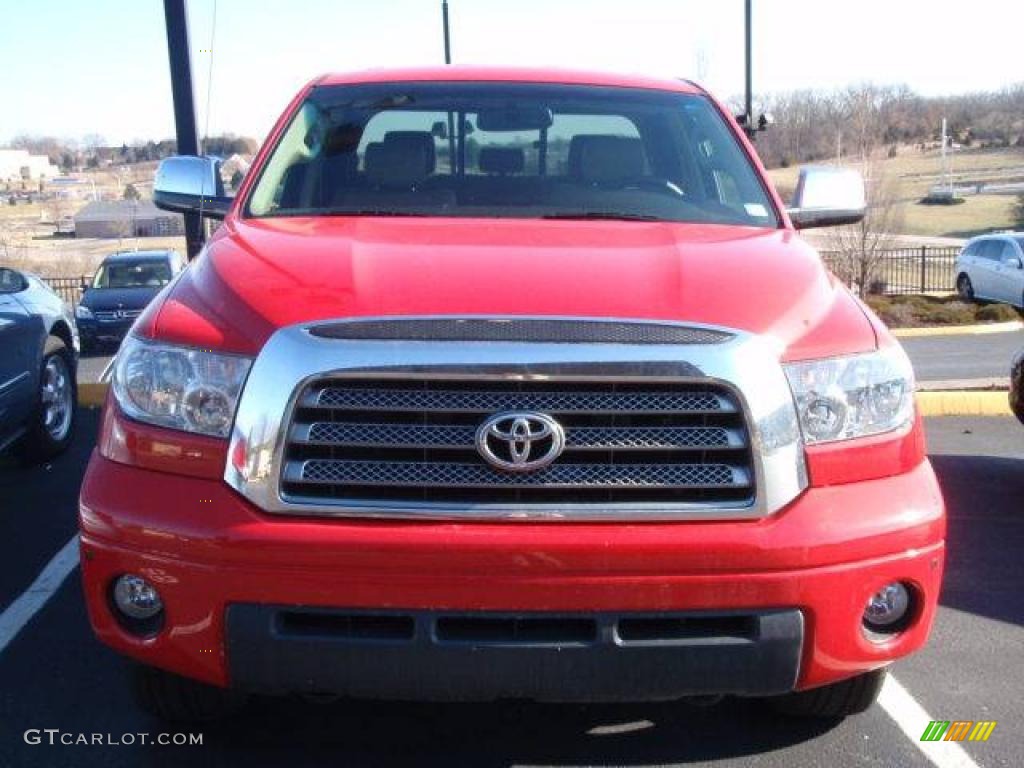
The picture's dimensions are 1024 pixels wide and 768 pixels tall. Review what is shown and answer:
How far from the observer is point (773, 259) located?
134 inches

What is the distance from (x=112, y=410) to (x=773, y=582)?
5.56ft

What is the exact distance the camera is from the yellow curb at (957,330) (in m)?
21.0

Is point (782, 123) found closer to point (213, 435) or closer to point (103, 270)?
point (103, 270)

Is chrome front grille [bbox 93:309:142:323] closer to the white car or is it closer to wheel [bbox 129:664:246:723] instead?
wheel [bbox 129:664:246:723]

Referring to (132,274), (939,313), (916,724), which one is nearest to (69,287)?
(132,274)

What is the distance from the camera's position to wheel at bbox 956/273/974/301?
26.4m

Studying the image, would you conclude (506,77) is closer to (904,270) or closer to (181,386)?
(181,386)

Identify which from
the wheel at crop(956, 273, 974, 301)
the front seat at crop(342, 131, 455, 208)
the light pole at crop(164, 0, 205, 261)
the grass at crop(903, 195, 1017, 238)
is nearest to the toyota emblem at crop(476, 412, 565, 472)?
the front seat at crop(342, 131, 455, 208)

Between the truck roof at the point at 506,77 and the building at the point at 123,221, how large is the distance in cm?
1703

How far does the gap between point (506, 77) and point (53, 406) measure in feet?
12.5

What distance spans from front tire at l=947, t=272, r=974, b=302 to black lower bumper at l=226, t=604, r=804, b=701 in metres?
25.4

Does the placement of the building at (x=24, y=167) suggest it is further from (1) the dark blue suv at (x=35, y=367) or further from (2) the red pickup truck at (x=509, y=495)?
(2) the red pickup truck at (x=509, y=495)

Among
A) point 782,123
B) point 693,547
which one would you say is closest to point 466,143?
point 693,547

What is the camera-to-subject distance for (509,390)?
2.75 metres
